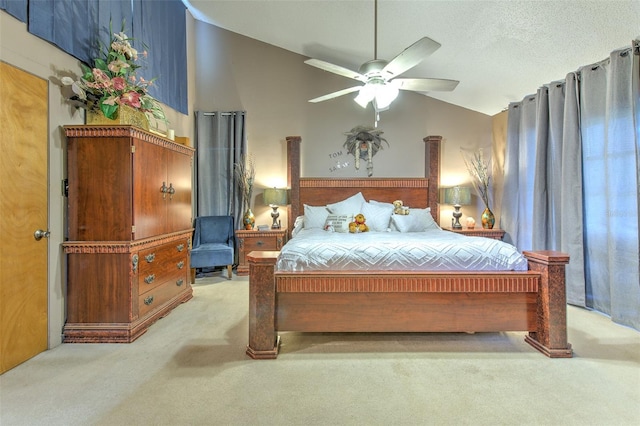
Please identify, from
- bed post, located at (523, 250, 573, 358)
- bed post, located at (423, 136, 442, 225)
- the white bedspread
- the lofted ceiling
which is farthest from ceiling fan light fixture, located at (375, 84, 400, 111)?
bed post, located at (423, 136, 442, 225)

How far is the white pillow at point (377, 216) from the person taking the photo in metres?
4.26

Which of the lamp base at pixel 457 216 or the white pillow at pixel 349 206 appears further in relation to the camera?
the lamp base at pixel 457 216

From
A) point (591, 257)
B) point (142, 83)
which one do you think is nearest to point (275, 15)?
point (142, 83)

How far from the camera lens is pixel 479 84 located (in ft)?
14.2

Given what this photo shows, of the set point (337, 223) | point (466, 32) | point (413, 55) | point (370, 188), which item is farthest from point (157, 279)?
point (466, 32)

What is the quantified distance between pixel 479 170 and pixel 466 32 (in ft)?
7.32

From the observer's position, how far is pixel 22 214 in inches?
87.9

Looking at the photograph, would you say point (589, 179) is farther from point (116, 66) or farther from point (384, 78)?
point (116, 66)

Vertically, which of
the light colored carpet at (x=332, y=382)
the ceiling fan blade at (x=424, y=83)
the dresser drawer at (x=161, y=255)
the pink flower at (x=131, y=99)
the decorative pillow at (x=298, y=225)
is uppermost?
the ceiling fan blade at (x=424, y=83)

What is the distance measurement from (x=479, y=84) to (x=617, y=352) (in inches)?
131

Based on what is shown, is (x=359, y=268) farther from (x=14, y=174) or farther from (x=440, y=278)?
(x=14, y=174)

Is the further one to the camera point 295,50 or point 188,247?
point 295,50

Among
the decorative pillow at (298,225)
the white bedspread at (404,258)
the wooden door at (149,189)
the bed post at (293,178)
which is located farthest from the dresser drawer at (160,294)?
the bed post at (293,178)

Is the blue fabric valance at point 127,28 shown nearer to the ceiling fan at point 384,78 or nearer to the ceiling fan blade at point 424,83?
the ceiling fan at point 384,78
